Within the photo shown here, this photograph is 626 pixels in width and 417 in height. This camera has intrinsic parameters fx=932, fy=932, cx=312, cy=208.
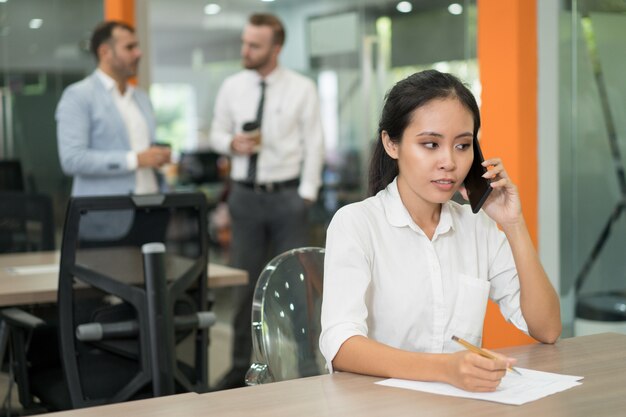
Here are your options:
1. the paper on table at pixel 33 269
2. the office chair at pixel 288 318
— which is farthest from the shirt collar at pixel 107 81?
the office chair at pixel 288 318

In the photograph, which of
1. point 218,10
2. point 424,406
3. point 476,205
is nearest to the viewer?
Answer: point 424,406

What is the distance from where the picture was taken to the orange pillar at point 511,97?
165 inches

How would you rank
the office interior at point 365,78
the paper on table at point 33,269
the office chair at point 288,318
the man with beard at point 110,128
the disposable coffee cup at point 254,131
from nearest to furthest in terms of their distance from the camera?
1. the office chair at point 288,318
2. the paper on table at point 33,269
3. the office interior at point 365,78
4. the man with beard at point 110,128
5. the disposable coffee cup at point 254,131

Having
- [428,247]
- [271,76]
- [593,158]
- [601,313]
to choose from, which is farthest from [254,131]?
[428,247]

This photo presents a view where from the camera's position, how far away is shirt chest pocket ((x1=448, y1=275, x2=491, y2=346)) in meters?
2.26

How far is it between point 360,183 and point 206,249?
118 inches

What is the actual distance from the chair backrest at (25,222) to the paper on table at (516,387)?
8.87 ft

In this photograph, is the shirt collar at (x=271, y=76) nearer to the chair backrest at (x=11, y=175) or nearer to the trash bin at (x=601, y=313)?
the chair backrest at (x=11, y=175)

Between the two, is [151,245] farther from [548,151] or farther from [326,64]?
[326,64]

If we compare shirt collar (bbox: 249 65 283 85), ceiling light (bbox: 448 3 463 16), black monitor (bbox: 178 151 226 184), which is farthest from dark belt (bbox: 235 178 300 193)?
black monitor (bbox: 178 151 226 184)

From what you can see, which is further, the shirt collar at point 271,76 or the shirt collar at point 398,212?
the shirt collar at point 271,76

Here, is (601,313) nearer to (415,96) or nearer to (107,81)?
(415,96)

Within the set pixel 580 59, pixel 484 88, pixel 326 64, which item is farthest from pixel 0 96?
pixel 580 59

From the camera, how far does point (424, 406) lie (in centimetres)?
167
